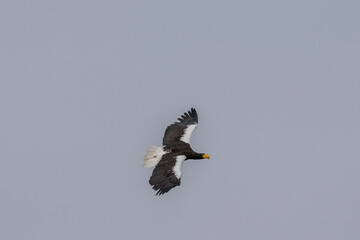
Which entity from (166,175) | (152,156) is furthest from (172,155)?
(166,175)

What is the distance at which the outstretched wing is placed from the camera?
6488cm

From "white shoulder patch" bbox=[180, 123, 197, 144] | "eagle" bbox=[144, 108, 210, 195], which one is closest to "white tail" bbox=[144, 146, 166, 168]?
"eagle" bbox=[144, 108, 210, 195]

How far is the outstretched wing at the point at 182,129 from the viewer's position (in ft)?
213

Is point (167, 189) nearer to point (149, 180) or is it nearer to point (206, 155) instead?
point (149, 180)

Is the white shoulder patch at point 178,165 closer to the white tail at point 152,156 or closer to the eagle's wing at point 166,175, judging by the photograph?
the eagle's wing at point 166,175

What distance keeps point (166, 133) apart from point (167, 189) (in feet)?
21.2

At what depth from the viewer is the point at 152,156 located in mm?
62031

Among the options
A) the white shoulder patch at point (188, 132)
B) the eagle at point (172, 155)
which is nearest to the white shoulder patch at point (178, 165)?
the eagle at point (172, 155)

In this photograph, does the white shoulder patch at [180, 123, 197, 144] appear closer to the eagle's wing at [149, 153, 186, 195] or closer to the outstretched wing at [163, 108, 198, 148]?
the outstretched wing at [163, 108, 198, 148]

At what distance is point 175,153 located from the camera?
62.7 metres

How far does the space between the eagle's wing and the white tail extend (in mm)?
403

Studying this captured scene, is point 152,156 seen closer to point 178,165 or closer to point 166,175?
point 178,165

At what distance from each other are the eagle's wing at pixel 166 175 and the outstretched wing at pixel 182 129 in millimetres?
2689

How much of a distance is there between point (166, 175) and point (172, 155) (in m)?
2.38
